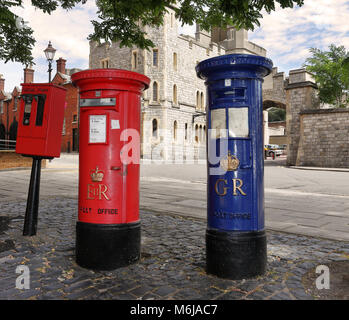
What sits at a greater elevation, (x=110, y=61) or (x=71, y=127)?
(x=110, y=61)

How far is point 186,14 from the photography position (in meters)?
5.75

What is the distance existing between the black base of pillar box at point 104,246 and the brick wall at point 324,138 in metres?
19.9

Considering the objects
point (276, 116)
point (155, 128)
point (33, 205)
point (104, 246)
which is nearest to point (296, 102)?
point (155, 128)

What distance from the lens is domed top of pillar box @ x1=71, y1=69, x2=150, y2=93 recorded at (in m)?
3.14

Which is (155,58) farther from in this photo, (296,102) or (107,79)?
(107,79)

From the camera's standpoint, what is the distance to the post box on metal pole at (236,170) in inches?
115

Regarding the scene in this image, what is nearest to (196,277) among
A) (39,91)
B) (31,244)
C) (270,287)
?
(270,287)

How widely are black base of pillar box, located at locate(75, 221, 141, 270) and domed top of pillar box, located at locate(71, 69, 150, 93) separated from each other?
1.34 m

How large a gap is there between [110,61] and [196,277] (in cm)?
3261

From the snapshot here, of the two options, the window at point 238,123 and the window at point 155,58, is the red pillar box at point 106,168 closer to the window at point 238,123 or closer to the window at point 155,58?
the window at point 238,123

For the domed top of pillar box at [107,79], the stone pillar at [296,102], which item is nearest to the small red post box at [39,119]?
the domed top of pillar box at [107,79]

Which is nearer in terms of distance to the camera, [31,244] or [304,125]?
[31,244]

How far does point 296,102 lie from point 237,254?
21592mm
